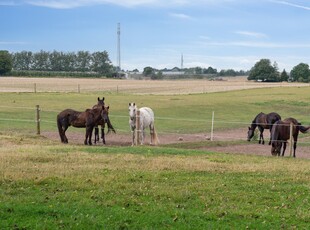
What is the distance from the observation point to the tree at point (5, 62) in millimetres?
114294

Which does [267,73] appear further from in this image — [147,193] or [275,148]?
[147,193]

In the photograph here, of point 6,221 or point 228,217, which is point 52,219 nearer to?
point 6,221

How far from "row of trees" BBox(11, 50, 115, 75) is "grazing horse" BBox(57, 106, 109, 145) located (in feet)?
439

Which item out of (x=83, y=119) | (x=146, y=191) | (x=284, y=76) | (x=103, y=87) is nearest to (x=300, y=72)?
(x=284, y=76)

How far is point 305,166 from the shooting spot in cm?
1298

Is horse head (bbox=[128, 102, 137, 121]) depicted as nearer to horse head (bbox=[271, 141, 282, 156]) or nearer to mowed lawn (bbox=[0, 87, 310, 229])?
mowed lawn (bbox=[0, 87, 310, 229])

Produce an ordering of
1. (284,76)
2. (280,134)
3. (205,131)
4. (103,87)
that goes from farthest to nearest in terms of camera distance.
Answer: (284,76), (103,87), (205,131), (280,134)

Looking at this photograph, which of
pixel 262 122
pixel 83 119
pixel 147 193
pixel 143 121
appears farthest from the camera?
pixel 262 122

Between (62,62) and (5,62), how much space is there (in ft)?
126

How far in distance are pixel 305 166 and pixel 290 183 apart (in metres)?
3.11

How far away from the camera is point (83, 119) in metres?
19.6

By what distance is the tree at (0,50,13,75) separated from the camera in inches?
4500

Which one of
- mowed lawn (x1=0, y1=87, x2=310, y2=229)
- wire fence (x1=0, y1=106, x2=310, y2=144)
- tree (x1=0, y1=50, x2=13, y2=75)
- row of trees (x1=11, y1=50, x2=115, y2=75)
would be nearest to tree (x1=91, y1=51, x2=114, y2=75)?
row of trees (x1=11, y1=50, x2=115, y2=75)

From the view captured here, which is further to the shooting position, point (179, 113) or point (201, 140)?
point (179, 113)
